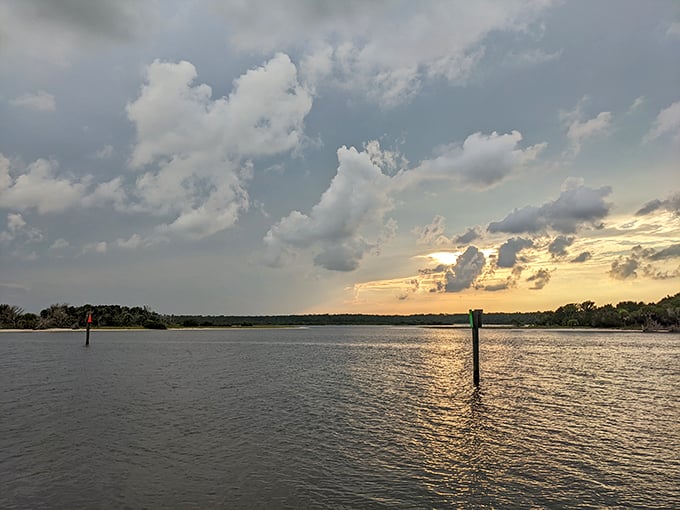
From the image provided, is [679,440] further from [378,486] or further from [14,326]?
[14,326]

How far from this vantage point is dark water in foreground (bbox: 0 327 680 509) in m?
12.2

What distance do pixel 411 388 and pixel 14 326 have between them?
16592 centimetres

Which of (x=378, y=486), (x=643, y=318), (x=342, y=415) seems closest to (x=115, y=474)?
(x=378, y=486)

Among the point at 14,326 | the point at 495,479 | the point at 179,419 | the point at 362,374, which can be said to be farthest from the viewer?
the point at 14,326

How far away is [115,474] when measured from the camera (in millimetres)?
13828

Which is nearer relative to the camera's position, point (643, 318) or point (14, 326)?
point (14, 326)

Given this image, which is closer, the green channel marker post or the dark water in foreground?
the dark water in foreground

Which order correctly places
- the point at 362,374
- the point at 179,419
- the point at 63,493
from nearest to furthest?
the point at 63,493 → the point at 179,419 → the point at 362,374

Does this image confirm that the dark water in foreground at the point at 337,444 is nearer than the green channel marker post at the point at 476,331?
Yes

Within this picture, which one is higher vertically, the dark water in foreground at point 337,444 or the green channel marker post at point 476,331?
the green channel marker post at point 476,331

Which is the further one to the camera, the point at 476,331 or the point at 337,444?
the point at 476,331

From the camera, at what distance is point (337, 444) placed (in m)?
17.5

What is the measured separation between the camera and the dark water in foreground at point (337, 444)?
481 inches

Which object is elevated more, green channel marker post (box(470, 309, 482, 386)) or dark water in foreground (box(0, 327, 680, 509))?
green channel marker post (box(470, 309, 482, 386))
